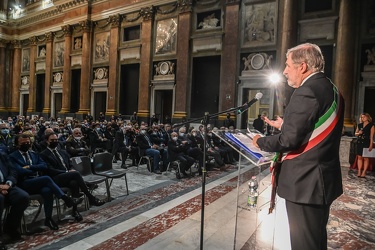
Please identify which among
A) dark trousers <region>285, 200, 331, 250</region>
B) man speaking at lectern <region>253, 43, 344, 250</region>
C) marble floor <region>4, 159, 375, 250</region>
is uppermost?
man speaking at lectern <region>253, 43, 344, 250</region>

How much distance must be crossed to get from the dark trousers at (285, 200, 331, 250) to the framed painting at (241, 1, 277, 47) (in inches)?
484

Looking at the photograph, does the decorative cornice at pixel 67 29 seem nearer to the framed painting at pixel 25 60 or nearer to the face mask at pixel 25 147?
the framed painting at pixel 25 60

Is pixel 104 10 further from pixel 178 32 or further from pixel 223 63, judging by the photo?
pixel 223 63

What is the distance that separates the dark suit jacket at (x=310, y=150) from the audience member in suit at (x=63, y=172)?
11.5ft

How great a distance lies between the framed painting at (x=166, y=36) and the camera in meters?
15.8

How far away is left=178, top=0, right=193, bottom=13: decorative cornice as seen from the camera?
1483 cm

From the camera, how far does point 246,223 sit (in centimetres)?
404

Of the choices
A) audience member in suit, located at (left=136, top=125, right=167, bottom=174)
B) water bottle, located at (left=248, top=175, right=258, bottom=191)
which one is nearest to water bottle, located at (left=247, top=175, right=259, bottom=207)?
water bottle, located at (left=248, top=175, right=258, bottom=191)

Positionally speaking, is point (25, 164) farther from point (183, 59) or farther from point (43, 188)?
point (183, 59)

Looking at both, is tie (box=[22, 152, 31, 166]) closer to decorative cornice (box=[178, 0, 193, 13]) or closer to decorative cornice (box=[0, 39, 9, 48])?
decorative cornice (box=[178, 0, 193, 13])

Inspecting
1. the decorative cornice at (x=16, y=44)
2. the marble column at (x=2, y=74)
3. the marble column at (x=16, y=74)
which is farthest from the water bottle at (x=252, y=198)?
the marble column at (x=2, y=74)

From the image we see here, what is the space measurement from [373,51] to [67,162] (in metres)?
11.7

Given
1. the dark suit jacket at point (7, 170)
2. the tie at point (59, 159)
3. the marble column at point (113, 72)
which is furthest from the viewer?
the marble column at point (113, 72)

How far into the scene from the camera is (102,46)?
62.5ft
